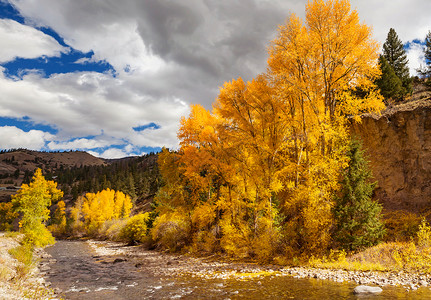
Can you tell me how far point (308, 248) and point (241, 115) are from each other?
31.6ft

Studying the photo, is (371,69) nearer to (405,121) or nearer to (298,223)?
(405,121)

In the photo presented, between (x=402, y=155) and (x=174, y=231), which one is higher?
(x=402, y=155)

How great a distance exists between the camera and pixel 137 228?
39.7 metres

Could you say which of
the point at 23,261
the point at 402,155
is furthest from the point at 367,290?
the point at 23,261

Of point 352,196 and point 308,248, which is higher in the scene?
A: point 352,196

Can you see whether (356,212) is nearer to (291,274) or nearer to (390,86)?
(291,274)

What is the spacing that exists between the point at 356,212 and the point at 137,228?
33.8 meters

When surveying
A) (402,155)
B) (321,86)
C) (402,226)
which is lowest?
(402,226)

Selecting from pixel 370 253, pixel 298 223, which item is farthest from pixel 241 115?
pixel 370 253

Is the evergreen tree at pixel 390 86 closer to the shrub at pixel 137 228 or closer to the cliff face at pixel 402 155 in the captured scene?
the cliff face at pixel 402 155

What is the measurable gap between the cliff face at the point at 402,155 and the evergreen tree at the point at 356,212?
5335mm

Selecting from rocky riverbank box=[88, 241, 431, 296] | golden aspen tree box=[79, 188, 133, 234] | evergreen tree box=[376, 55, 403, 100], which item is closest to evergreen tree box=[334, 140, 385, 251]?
rocky riverbank box=[88, 241, 431, 296]

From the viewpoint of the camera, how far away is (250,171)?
1820 cm

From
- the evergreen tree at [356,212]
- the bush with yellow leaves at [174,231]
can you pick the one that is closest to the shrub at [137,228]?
the bush with yellow leaves at [174,231]
